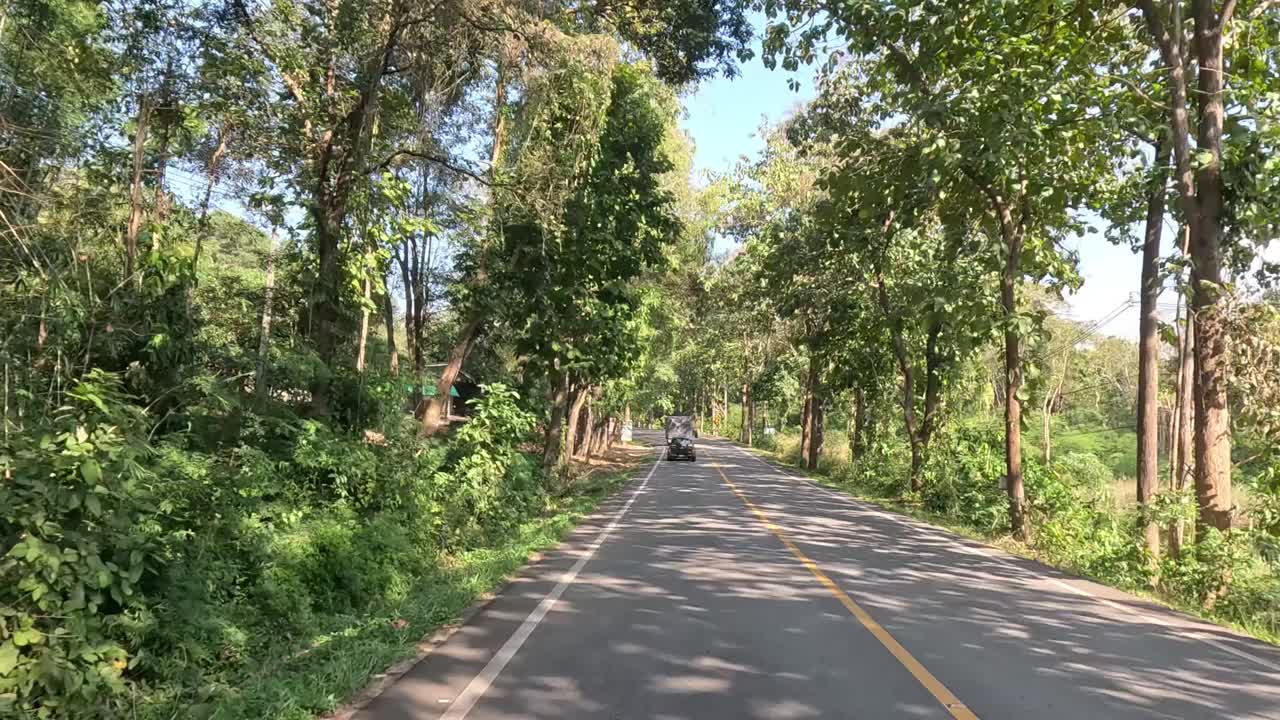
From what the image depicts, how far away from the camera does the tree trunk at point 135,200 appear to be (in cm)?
878

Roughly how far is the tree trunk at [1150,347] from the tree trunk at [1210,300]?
1.72m

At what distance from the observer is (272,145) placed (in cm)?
1280

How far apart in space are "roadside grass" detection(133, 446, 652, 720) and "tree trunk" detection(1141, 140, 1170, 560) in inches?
395

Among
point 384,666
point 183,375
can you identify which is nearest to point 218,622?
point 384,666

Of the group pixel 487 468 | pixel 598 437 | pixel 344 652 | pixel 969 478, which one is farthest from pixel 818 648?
pixel 598 437

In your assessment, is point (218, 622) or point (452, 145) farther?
point (452, 145)

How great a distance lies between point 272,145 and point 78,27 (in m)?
3.09

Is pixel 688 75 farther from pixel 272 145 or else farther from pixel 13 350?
pixel 13 350

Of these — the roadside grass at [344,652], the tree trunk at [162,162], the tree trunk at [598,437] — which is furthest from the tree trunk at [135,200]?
the tree trunk at [598,437]

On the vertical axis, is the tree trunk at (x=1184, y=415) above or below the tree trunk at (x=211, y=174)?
below

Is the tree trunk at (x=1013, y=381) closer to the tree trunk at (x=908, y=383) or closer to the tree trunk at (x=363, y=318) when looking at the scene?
the tree trunk at (x=908, y=383)

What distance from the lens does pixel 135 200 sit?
28.7 feet

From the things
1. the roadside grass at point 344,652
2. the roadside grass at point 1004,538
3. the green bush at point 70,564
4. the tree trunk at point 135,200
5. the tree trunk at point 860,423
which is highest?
the tree trunk at point 135,200

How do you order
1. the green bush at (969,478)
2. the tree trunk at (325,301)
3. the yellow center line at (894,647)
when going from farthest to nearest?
1. the green bush at (969,478)
2. the tree trunk at (325,301)
3. the yellow center line at (894,647)
